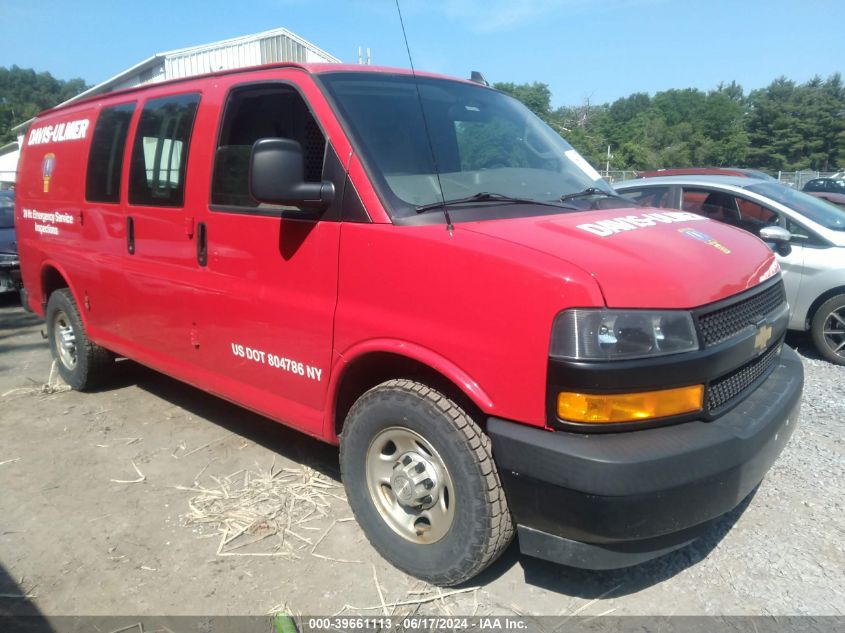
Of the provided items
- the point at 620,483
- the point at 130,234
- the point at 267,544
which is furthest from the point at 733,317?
the point at 130,234

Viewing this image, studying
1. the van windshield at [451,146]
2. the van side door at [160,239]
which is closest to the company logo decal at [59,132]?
the van side door at [160,239]

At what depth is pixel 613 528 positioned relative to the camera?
2.22 m

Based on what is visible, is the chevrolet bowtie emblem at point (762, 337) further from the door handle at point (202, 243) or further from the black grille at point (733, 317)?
the door handle at point (202, 243)

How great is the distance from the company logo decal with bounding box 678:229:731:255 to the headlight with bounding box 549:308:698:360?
0.76m

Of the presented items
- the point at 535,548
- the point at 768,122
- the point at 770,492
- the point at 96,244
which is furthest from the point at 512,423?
the point at 768,122

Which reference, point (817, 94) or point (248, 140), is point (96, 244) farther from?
point (817, 94)

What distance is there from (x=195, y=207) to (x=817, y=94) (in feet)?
233

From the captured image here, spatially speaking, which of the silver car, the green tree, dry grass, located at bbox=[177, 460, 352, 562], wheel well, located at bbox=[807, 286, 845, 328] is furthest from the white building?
the green tree

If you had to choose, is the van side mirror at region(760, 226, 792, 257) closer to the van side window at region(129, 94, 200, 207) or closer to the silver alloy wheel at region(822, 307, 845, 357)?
the silver alloy wheel at region(822, 307, 845, 357)

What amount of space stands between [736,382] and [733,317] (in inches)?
11.0

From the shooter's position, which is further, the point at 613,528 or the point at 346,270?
the point at 346,270

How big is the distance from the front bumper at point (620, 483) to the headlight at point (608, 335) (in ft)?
0.95

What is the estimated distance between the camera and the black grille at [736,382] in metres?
2.45

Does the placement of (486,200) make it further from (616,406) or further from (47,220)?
(47,220)
